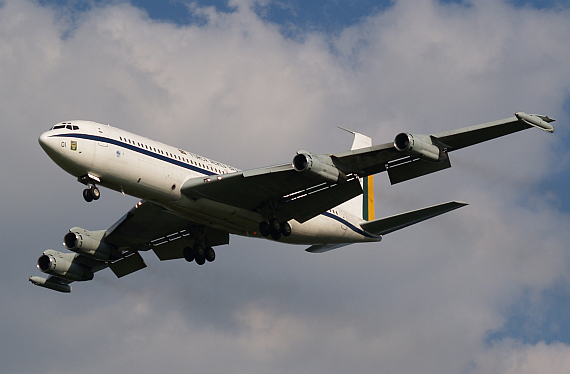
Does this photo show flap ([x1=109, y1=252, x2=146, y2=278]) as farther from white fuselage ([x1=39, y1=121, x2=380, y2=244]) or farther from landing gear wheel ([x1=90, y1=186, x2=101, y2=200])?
landing gear wheel ([x1=90, y1=186, x2=101, y2=200])

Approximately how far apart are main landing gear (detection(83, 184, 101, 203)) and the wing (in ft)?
15.6

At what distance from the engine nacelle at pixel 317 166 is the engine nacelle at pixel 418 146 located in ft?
13.0

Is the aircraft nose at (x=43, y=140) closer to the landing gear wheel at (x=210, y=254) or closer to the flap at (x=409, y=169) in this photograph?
the landing gear wheel at (x=210, y=254)

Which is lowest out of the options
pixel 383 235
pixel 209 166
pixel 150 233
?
pixel 383 235

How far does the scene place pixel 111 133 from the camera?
44469 millimetres

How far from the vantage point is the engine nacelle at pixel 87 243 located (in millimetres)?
53562

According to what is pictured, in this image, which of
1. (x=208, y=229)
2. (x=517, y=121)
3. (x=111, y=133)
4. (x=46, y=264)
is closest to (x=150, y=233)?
(x=208, y=229)

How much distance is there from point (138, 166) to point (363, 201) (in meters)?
21.2

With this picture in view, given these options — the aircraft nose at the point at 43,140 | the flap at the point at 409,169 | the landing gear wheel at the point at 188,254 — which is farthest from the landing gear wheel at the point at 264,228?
the aircraft nose at the point at 43,140

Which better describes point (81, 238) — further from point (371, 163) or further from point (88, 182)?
point (371, 163)

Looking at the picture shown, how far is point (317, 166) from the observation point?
43.8 m

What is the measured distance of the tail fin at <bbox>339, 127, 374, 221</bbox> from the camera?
192ft

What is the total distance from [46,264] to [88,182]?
14.2 meters

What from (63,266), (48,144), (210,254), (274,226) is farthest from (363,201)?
(48,144)
